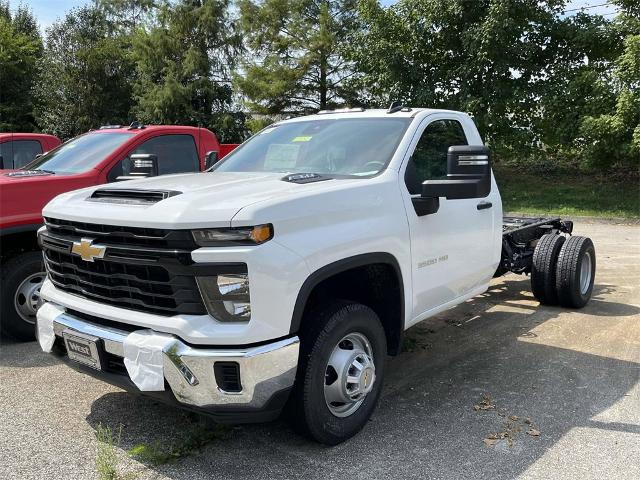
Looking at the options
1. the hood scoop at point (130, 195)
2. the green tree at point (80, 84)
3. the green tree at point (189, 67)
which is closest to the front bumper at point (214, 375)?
the hood scoop at point (130, 195)

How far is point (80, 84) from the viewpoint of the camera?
30547 mm

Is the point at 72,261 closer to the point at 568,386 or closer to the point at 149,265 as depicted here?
the point at 149,265

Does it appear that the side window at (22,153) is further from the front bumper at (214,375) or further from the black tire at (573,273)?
the black tire at (573,273)

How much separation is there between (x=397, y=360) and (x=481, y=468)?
182cm

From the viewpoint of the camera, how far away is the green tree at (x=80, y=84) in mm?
30188

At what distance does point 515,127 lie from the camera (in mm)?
17938

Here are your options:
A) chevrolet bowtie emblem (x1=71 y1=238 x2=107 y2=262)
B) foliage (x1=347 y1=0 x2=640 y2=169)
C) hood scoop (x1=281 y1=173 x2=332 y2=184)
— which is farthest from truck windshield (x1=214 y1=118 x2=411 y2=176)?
foliage (x1=347 y1=0 x2=640 y2=169)

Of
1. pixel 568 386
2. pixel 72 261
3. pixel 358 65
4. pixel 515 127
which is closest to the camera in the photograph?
pixel 72 261

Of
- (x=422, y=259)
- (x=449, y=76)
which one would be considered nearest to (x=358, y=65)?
A: (x=449, y=76)

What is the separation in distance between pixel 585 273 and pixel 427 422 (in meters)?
3.80

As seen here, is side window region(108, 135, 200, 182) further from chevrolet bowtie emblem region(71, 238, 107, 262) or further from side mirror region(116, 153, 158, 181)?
chevrolet bowtie emblem region(71, 238, 107, 262)

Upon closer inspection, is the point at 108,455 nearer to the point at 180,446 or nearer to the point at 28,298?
the point at 180,446

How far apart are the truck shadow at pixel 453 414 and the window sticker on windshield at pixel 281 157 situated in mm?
1811

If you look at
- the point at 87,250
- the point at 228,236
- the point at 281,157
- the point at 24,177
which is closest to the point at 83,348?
the point at 87,250
